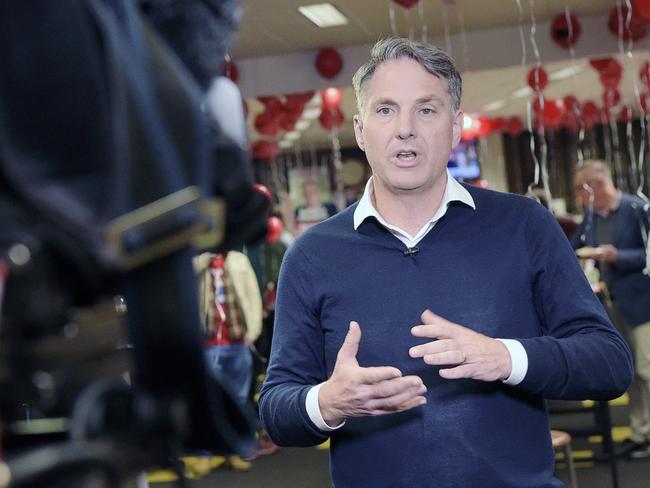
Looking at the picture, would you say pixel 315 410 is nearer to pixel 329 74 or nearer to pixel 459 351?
pixel 459 351

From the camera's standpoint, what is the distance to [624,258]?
526 cm

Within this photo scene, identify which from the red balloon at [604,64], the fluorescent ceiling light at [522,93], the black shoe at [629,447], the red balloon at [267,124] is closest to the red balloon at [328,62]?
the red balloon at [267,124]

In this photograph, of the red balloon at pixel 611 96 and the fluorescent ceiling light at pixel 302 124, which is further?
the fluorescent ceiling light at pixel 302 124

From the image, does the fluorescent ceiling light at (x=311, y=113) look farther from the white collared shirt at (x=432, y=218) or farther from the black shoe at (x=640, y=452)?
the white collared shirt at (x=432, y=218)

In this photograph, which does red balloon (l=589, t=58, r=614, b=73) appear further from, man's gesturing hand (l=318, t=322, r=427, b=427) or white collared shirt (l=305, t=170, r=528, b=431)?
man's gesturing hand (l=318, t=322, r=427, b=427)

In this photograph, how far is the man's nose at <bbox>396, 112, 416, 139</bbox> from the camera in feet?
5.50

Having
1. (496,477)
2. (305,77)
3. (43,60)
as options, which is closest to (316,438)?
(496,477)

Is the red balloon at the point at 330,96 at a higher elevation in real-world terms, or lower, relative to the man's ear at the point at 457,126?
higher

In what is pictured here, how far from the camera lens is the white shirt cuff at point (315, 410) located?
5.20 feet

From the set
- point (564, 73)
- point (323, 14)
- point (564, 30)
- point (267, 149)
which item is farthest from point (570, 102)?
point (323, 14)

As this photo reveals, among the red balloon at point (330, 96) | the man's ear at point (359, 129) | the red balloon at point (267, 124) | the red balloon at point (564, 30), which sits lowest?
the man's ear at point (359, 129)

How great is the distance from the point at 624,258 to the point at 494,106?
11.1m

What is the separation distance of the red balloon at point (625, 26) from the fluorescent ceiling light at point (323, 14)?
7.11ft

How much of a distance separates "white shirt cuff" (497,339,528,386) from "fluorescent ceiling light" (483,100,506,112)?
14.2 metres
